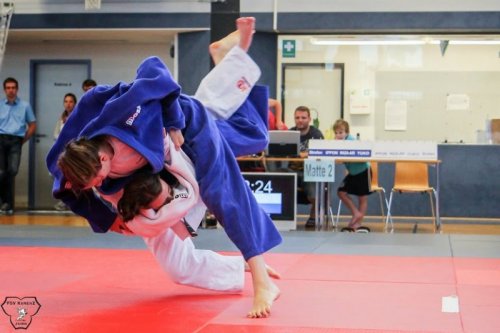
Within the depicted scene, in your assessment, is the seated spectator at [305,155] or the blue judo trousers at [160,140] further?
the seated spectator at [305,155]

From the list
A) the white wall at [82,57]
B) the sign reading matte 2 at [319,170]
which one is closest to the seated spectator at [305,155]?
the sign reading matte 2 at [319,170]

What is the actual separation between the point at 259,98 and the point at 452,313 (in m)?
1.33

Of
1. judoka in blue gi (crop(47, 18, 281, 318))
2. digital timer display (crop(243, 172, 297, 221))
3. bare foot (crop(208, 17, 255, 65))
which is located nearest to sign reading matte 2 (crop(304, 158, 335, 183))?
digital timer display (crop(243, 172, 297, 221))

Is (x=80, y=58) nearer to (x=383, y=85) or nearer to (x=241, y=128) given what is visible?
(x=383, y=85)

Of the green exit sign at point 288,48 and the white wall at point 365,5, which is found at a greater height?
the white wall at point 365,5

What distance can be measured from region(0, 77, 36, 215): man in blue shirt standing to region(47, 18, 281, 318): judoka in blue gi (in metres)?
7.43

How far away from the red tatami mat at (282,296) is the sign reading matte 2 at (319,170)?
10.0 feet

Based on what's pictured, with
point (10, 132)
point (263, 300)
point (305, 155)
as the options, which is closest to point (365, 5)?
point (305, 155)

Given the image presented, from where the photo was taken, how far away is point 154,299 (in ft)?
12.4

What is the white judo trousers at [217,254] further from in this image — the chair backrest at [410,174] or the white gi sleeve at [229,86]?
the chair backrest at [410,174]

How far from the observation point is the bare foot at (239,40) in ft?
12.9

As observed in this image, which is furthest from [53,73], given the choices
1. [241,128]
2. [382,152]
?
[241,128]

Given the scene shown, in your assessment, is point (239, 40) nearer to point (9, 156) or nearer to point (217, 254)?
point (217, 254)

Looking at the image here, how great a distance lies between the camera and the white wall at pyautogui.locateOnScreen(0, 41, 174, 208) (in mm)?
12344
